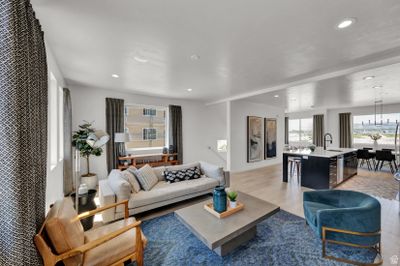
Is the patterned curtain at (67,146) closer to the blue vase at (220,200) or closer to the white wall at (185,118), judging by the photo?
the white wall at (185,118)

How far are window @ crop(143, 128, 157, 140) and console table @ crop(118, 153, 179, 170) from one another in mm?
582

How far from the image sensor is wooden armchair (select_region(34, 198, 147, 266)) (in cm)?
135

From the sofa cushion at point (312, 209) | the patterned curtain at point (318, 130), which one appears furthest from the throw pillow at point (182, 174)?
the patterned curtain at point (318, 130)

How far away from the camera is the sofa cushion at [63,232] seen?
1.36 metres

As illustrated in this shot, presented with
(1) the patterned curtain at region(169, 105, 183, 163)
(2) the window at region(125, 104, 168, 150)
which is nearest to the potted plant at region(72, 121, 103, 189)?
(2) the window at region(125, 104, 168, 150)

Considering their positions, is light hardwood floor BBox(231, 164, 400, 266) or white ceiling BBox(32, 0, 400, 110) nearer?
white ceiling BBox(32, 0, 400, 110)

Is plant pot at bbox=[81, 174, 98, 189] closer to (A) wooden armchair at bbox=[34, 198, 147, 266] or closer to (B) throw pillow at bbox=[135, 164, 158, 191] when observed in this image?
(B) throw pillow at bbox=[135, 164, 158, 191]

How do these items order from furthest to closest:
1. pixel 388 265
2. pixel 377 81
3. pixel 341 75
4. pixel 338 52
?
1. pixel 377 81
2. pixel 341 75
3. pixel 338 52
4. pixel 388 265

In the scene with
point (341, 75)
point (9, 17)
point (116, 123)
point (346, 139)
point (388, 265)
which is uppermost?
point (341, 75)

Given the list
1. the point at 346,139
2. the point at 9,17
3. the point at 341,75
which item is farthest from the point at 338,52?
the point at 346,139

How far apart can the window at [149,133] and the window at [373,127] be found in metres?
9.06

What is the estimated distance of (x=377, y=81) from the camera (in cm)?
389

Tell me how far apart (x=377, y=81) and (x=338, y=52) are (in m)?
2.39

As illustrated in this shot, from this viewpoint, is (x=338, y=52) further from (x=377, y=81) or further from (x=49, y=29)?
(x=49, y=29)
